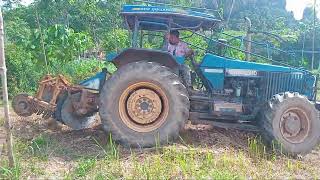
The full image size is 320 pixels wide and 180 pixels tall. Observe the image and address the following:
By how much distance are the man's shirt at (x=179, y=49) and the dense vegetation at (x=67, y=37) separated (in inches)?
51.2

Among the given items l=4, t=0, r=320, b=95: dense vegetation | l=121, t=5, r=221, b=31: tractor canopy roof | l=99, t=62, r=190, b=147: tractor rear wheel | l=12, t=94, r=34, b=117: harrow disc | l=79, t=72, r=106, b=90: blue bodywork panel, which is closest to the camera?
l=99, t=62, r=190, b=147: tractor rear wheel

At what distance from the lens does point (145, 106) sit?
6133mm

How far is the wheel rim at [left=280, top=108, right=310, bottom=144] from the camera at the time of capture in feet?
20.7

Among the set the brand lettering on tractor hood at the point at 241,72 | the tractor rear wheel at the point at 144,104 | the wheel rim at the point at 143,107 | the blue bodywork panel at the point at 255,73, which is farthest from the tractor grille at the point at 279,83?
the wheel rim at the point at 143,107

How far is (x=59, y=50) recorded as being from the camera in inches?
559

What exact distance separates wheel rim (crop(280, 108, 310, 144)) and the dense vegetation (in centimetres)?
126

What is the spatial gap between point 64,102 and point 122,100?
1.22 metres

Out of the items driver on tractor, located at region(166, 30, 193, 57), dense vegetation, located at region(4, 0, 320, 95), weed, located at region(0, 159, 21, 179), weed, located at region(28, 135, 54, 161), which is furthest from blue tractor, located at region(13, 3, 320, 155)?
weed, located at region(0, 159, 21, 179)

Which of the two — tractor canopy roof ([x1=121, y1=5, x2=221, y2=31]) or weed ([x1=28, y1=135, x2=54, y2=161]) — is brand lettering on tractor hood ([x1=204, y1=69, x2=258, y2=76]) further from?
weed ([x1=28, y1=135, x2=54, y2=161])

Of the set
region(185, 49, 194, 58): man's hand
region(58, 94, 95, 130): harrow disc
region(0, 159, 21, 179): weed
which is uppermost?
region(185, 49, 194, 58): man's hand

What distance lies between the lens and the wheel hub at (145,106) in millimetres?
6129

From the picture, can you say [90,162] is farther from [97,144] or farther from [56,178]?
[97,144]

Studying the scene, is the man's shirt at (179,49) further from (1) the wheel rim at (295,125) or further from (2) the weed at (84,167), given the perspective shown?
(2) the weed at (84,167)

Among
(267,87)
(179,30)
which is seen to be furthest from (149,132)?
(267,87)
